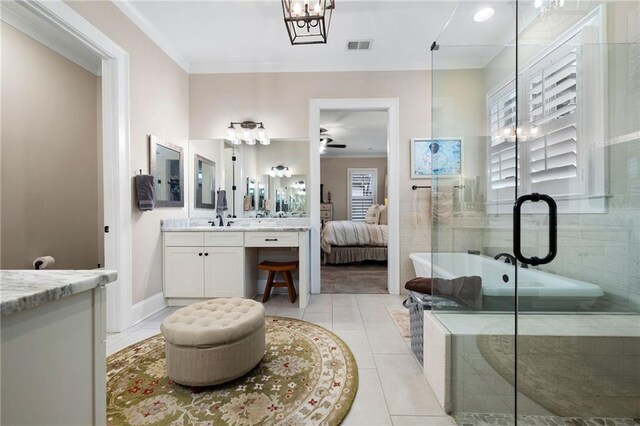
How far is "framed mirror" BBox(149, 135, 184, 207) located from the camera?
2.79 meters

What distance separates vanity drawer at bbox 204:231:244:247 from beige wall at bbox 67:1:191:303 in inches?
20.5

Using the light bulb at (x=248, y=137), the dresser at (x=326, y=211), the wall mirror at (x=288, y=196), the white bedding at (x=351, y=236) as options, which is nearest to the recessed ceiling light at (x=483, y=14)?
the wall mirror at (x=288, y=196)

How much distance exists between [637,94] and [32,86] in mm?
4566

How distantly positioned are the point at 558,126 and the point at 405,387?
207 centimetres

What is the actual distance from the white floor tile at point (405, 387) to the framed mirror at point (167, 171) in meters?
2.64

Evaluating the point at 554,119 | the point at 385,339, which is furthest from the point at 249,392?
the point at 554,119

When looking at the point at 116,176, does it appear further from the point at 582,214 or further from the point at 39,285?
the point at 582,214

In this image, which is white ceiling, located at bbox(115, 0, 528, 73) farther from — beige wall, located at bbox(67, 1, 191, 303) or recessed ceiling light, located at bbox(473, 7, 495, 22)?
beige wall, located at bbox(67, 1, 191, 303)

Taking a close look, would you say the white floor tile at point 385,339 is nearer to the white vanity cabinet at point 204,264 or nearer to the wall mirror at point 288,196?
the white vanity cabinet at point 204,264

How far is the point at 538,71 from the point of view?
2.03 metres

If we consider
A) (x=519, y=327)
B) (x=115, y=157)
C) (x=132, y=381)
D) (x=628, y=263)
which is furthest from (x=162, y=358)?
(x=628, y=263)

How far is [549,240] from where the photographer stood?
4.73 ft

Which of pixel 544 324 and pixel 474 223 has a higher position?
pixel 474 223

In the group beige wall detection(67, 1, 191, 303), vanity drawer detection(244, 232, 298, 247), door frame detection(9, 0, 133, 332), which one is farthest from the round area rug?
vanity drawer detection(244, 232, 298, 247)
